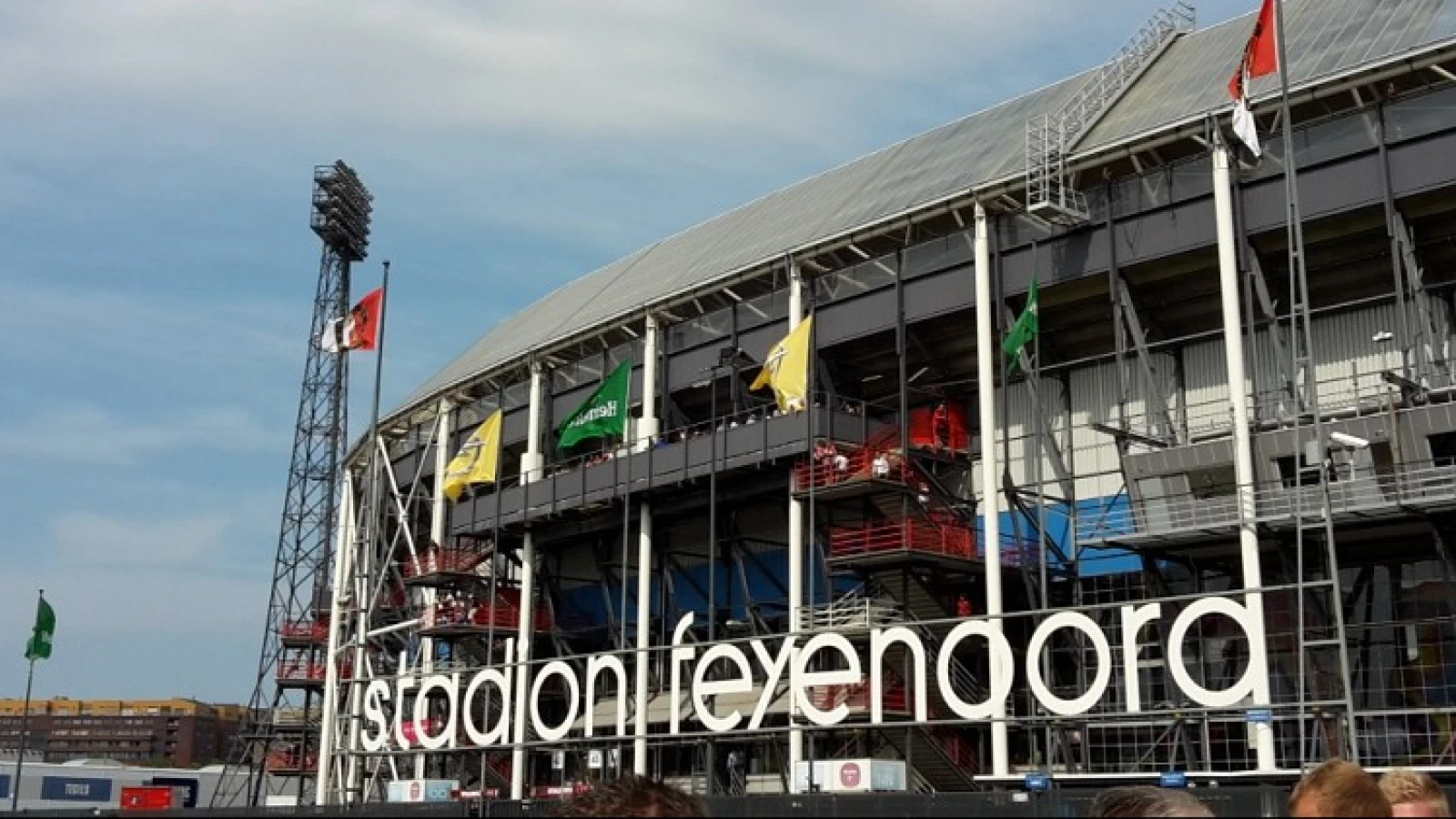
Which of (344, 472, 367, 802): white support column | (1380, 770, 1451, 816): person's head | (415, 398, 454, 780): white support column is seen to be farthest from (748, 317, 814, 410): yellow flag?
(1380, 770, 1451, 816): person's head

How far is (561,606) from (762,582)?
415 inches

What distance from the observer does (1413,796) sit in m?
5.77

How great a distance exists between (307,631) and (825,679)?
162ft

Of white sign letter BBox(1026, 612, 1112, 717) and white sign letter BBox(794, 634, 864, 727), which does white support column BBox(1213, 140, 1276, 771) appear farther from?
white sign letter BBox(794, 634, 864, 727)

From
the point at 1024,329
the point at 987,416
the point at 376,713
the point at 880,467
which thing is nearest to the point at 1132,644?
the point at 987,416

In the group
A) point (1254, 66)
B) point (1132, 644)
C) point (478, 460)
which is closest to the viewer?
point (1254, 66)

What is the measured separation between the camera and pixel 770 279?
46.1 metres

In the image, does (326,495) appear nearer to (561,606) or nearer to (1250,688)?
(561,606)

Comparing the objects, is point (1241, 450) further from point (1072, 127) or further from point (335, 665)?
point (335, 665)

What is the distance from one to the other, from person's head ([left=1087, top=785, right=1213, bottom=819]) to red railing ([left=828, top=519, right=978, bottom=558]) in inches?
1355

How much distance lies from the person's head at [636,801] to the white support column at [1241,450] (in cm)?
2812

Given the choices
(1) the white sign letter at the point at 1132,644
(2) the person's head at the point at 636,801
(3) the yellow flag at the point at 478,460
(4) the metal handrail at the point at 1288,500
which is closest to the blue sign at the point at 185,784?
(3) the yellow flag at the point at 478,460

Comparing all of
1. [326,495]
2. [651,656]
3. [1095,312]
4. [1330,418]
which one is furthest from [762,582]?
[326,495]

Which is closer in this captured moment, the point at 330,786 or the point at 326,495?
the point at 330,786
